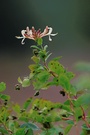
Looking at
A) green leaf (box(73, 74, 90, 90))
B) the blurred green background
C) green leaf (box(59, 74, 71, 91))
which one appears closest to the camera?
green leaf (box(73, 74, 90, 90))

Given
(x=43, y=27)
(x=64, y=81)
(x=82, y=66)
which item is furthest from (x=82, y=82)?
(x=43, y=27)

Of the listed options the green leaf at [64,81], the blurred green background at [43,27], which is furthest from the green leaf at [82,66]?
the blurred green background at [43,27]

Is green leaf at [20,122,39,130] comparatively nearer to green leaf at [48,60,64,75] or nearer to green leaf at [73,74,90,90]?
green leaf at [48,60,64,75]

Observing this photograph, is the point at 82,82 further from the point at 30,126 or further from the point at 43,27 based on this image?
the point at 43,27

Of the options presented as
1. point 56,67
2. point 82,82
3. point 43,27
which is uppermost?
point 43,27

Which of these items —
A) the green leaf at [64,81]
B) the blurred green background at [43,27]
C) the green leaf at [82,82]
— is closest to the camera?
the green leaf at [82,82]

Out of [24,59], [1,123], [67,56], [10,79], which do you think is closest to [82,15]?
[67,56]

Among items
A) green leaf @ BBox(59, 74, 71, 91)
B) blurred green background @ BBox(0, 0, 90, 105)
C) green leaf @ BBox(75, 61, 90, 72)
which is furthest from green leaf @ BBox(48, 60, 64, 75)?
blurred green background @ BBox(0, 0, 90, 105)

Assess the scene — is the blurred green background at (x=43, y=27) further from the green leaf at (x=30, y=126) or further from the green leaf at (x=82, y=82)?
the green leaf at (x=82, y=82)
